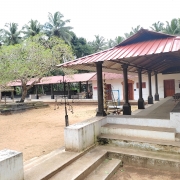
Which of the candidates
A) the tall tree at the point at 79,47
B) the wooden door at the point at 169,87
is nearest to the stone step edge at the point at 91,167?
the wooden door at the point at 169,87

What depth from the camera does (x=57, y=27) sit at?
32312 mm

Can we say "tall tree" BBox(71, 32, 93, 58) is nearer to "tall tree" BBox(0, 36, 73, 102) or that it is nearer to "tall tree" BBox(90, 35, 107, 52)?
"tall tree" BBox(90, 35, 107, 52)

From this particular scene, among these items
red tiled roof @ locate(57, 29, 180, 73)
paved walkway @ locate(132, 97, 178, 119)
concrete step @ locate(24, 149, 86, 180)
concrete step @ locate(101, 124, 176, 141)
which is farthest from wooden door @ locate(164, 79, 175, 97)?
concrete step @ locate(24, 149, 86, 180)

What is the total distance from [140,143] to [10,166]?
2.92m

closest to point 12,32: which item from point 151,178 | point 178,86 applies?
point 178,86

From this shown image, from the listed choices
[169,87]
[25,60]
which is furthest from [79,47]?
[169,87]

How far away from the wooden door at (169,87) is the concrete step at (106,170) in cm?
1491

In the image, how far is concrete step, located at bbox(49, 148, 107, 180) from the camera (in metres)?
3.23

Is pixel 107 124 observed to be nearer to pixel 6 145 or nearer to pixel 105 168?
pixel 105 168

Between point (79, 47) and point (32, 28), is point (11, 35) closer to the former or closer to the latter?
point (32, 28)

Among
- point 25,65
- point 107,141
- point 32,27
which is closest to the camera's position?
point 107,141

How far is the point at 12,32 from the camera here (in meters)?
33.8

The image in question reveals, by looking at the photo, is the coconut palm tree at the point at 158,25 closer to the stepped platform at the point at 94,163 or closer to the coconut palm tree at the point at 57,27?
the coconut palm tree at the point at 57,27

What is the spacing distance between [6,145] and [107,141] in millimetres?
3828
